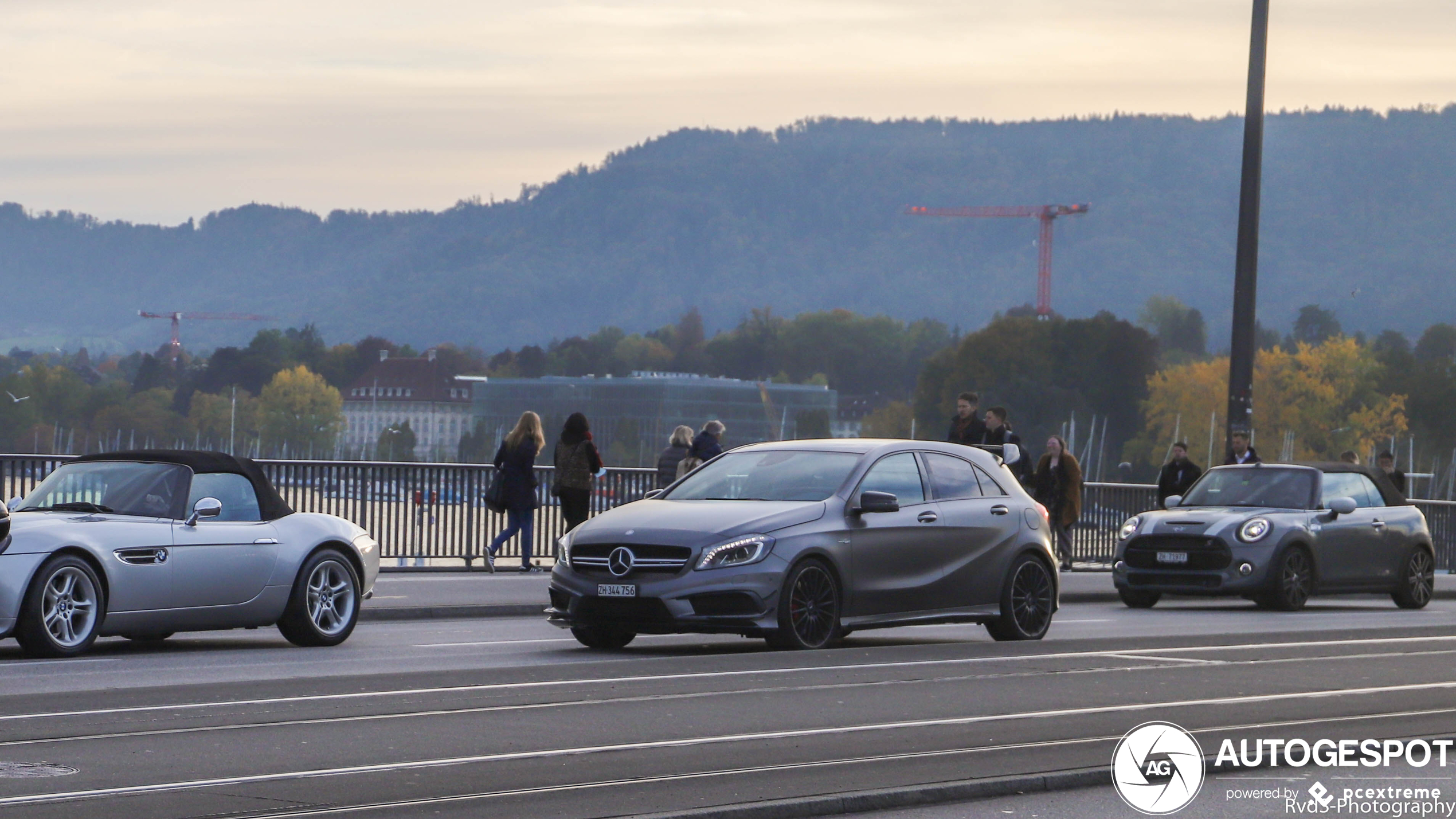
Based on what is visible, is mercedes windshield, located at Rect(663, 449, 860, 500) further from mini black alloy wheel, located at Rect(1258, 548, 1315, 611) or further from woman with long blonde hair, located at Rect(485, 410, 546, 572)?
woman with long blonde hair, located at Rect(485, 410, 546, 572)

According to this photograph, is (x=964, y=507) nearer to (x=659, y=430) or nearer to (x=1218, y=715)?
(x=1218, y=715)

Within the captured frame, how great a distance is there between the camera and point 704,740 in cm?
978

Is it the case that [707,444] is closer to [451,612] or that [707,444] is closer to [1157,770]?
[451,612]

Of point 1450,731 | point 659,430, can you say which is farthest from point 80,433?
point 1450,731

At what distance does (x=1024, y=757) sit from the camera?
938 cm

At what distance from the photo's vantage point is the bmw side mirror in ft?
46.0

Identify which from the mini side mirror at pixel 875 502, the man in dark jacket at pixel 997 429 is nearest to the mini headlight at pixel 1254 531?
the man in dark jacket at pixel 997 429

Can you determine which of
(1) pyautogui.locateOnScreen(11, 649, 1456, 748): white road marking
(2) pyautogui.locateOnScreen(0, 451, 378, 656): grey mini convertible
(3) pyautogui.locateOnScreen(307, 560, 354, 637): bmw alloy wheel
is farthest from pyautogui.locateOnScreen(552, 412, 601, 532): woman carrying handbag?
(1) pyautogui.locateOnScreen(11, 649, 1456, 748): white road marking

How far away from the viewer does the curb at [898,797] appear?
304 inches

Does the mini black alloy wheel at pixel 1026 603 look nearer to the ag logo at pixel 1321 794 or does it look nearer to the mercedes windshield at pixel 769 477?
the mercedes windshield at pixel 769 477

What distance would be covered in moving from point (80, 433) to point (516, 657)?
192m

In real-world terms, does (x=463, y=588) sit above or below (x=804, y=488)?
below

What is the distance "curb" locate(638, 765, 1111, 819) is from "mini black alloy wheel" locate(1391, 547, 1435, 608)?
1576cm

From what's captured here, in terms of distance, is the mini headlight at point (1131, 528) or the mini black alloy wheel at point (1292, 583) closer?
the mini black alloy wheel at point (1292, 583)
